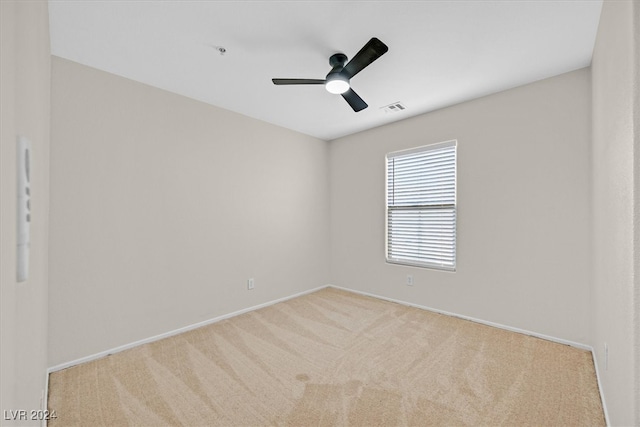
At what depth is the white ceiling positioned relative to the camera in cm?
179

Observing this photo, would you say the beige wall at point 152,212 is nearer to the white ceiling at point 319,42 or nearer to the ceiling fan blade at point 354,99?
the white ceiling at point 319,42

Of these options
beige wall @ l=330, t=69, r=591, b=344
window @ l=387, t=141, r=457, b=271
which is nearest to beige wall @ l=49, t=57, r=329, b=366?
window @ l=387, t=141, r=457, b=271

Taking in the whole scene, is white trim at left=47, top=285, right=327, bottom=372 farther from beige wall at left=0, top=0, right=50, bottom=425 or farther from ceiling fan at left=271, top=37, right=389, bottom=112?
ceiling fan at left=271, top=37, right=389, bottom=112

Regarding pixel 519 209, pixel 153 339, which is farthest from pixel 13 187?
pixel 519 209

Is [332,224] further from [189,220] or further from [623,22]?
[623,22]

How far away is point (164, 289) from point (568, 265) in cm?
400

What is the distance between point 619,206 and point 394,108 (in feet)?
8.07

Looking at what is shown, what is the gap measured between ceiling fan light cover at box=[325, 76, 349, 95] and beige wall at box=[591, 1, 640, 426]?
153 centimetres

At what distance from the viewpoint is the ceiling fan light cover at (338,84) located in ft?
7.11

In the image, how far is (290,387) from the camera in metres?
1.99

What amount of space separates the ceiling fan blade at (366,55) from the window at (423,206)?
1.85 meters

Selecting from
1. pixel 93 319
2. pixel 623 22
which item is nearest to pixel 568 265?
pixel 623 22

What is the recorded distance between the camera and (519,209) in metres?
2.86

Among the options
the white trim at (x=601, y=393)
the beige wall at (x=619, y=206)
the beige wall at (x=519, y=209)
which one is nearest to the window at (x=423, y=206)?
the beige wall at (x=519, y=209)
